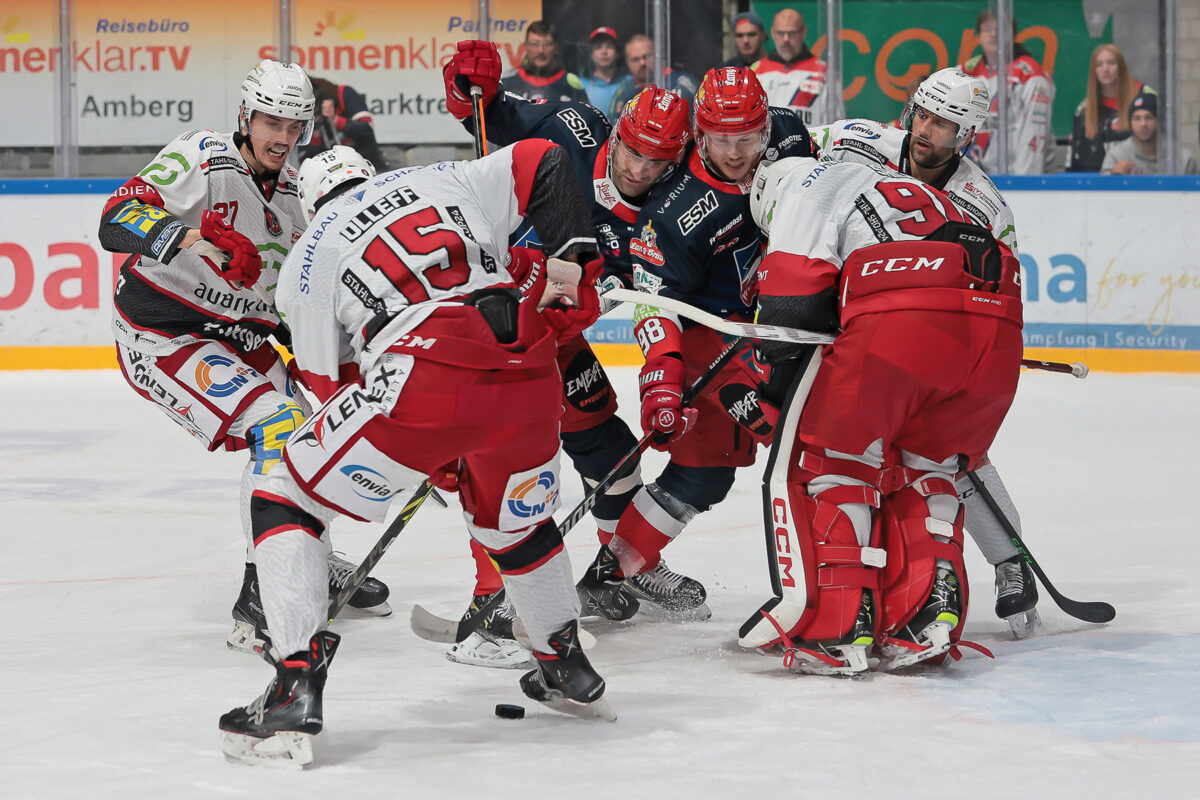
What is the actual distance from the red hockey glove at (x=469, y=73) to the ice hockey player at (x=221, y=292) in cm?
46

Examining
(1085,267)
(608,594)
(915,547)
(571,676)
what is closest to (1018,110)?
(1085,267)

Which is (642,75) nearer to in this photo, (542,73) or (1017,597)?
(542,73)

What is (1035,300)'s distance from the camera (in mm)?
7562

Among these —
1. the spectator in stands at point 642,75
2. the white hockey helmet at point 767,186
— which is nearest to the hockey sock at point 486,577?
the white hockey helmet at point 767,186

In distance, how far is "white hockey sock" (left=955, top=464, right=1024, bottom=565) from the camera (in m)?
3.27

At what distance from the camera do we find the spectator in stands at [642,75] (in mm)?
8312

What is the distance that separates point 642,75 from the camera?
8.36m

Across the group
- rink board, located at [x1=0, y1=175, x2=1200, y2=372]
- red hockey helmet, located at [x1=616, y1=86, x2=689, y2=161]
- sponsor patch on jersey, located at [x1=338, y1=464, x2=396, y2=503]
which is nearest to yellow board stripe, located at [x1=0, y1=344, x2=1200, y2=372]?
rink board, located at [x1=0, y1=175, x2=1200, y2=372]

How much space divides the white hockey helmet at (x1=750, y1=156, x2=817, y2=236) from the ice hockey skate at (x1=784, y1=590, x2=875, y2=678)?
2.77ft

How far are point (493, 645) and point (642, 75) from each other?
581 cm

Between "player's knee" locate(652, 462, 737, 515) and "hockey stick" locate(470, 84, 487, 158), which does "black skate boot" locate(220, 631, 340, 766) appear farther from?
"hockey stick" locate(470, 84, 487, 158)

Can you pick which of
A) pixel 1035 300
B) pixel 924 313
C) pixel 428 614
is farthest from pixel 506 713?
pixel 1035 300

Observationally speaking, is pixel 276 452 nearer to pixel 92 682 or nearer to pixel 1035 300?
pixel 92 682

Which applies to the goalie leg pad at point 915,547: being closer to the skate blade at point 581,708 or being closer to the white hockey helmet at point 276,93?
the skate blade at point 581,708
